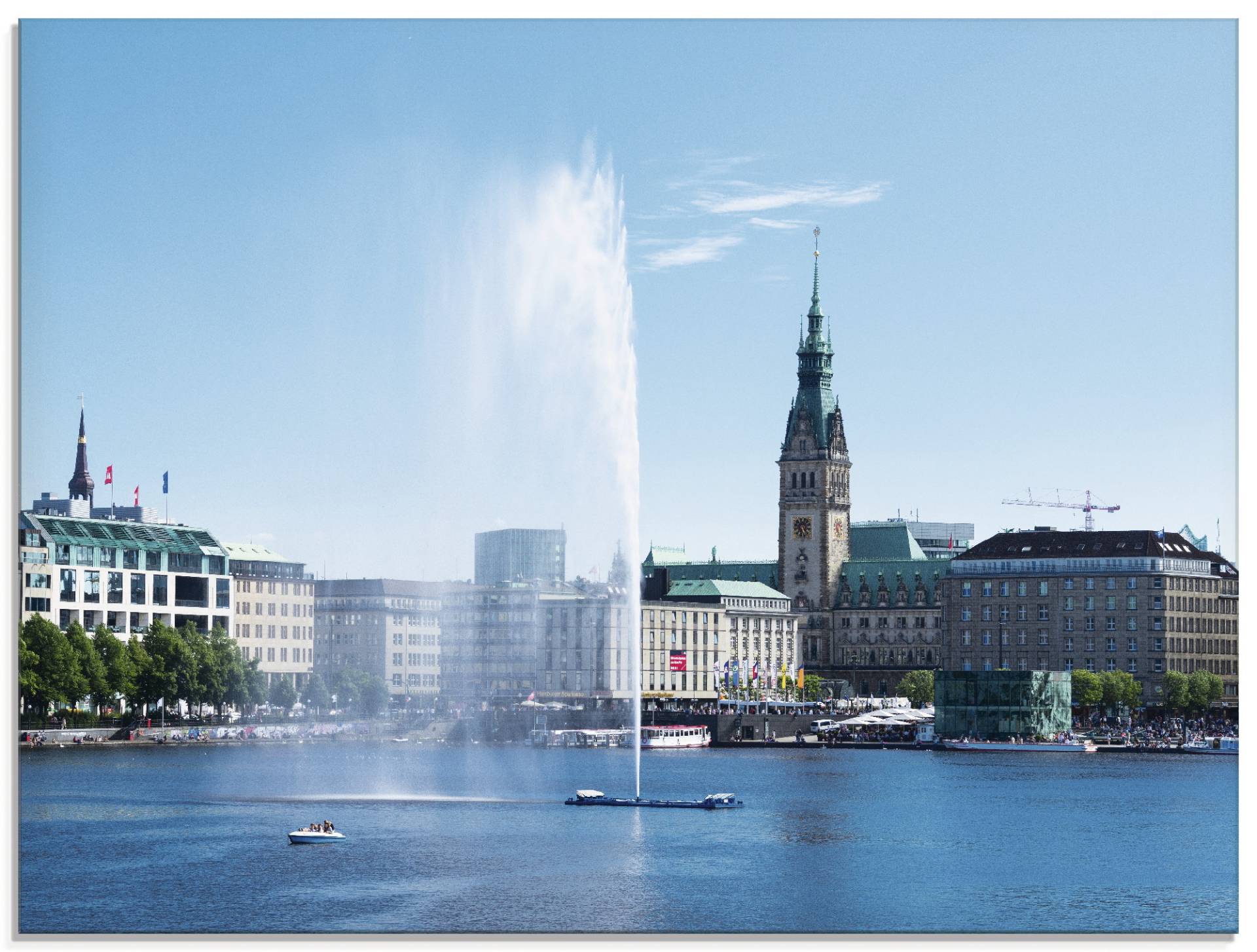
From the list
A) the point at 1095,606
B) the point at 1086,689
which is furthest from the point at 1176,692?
the point at 1095,606

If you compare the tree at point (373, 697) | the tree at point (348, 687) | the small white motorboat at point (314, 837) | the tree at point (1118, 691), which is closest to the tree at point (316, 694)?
the tree at point (348, 687)

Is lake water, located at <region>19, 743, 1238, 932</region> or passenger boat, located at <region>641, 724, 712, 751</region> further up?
lake water, located at <region>19, 743, 1238, 932</region>

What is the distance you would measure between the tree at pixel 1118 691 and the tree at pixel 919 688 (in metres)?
18.4

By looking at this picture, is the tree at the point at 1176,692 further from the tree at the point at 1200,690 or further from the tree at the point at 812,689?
the tree at the point at 812,689

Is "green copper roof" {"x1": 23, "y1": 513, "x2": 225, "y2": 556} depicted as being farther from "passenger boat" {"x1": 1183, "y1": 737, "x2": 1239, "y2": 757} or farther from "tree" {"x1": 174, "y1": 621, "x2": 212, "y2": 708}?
"passenger boat" {"x1": 1183, "y1": 737, "x2": 1239, "y2": 757}

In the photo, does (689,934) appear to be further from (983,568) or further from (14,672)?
(983,568)

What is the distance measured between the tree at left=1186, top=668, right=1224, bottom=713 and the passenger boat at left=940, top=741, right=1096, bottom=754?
24.5 meters

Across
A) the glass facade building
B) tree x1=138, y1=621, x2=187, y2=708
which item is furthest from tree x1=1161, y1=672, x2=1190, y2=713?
tree x1=138, y1=621, x2=187, y2=708

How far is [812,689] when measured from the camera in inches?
7559

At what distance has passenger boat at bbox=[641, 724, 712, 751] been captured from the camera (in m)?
137

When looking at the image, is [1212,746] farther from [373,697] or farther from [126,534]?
Answer: [126,534]

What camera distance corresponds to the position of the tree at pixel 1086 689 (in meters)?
155

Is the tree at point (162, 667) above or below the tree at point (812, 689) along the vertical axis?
above

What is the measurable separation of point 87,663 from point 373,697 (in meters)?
15.9
